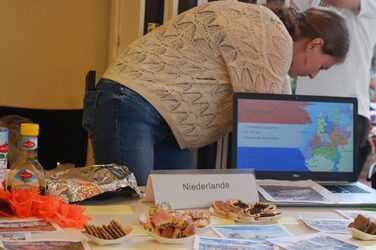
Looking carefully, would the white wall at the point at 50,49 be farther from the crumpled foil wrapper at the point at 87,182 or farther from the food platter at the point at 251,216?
the food platter at the point at 251,216

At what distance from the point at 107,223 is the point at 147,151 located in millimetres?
582

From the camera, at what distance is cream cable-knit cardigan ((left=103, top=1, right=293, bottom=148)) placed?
1.74 m

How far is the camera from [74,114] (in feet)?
9.89

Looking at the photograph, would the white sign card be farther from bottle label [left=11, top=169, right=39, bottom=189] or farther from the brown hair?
the brown hair

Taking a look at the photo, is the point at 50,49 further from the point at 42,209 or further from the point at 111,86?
the point at 42,209

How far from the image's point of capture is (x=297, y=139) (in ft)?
5.68

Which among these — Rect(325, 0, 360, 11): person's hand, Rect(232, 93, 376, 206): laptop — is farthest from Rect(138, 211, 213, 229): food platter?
Rect(325, 0, 360, 11): person's hand

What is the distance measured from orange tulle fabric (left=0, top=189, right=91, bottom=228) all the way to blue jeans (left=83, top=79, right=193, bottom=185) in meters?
0.52

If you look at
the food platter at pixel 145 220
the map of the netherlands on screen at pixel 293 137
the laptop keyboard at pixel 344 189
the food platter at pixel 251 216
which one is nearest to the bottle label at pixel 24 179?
the food platter at pixel 145 220

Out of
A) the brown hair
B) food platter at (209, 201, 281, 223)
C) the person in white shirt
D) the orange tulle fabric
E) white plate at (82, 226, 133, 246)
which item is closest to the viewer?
white plate at (82, 226, 133, 246)

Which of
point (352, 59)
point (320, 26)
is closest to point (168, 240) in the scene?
point (320, 26)

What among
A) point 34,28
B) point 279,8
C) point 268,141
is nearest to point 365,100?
point 279,8

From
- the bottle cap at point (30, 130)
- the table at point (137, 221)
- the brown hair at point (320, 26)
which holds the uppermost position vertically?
the brown hair at point (320, 26)

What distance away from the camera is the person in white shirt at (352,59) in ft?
8.79
